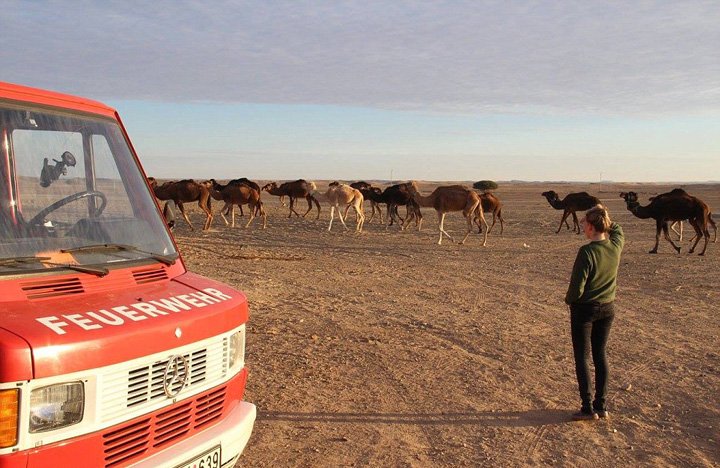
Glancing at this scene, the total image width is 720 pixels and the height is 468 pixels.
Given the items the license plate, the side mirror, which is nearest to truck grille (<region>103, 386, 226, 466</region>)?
the license plate

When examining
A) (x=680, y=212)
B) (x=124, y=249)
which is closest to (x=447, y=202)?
(x=680, y=212)

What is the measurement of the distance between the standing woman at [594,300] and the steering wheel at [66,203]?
3850 millimetres

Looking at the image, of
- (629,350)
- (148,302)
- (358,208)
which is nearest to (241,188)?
(358,208)

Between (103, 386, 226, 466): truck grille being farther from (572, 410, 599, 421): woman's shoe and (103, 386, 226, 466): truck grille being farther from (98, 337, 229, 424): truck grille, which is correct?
(572, 410, 599, 421): woman's shoe

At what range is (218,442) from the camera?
3.66m

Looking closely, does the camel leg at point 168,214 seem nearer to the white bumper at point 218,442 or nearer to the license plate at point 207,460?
the white bumper at point 218,442

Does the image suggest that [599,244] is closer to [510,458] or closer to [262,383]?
[510,458]

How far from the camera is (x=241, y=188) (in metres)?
27.9

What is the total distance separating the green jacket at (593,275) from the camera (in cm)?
590

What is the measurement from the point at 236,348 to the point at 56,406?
1.27 m

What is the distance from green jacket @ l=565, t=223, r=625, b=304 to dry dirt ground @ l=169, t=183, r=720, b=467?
3.77 feet

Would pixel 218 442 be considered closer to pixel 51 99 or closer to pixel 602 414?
pixel 51 99

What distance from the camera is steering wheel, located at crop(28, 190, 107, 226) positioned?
12.8ft

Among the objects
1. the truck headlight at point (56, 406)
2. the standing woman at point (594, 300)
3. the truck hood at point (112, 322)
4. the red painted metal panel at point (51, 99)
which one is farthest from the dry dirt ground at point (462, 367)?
the red painted metal panel at point (51, 99)
